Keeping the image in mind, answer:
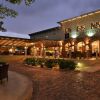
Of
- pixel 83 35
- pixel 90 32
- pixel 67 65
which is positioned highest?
pixel 90 32

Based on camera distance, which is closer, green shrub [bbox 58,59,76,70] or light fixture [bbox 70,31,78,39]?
green shrub [bbox 58,59,76,70]

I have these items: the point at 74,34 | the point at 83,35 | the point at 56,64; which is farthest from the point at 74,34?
the point at 56,64

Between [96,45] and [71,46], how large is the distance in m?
4.36

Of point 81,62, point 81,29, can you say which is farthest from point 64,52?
point 81,62

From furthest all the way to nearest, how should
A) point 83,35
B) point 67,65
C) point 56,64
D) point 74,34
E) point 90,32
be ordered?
point 74,34, point 83,35, point 90,32, point 56,64, point 67,65

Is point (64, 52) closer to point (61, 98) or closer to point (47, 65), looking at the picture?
point (47, 65)

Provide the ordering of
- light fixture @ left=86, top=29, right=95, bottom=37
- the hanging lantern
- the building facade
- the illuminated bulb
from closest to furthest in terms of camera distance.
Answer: the building facade → light fixture @ left=86, top=29, right=95, bottom=37 → the hanging lantern → the illuminated bulb

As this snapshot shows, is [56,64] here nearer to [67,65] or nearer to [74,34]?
[67,65]

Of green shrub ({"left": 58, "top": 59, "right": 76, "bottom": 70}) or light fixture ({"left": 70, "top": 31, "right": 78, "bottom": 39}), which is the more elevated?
light fixture ({"left": 70, "top": 31, "right": 78, "bottom": 39})

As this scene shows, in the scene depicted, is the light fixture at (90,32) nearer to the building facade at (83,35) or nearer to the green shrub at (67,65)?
the building facade at (83,35)

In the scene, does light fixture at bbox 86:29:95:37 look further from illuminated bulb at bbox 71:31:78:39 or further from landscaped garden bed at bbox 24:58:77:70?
landscaped garden bed at bbox 24:58:77:70

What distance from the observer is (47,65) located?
68.5 ft

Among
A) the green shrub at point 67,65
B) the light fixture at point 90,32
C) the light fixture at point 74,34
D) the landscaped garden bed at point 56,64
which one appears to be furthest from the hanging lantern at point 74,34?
the green shrub at point 67,65

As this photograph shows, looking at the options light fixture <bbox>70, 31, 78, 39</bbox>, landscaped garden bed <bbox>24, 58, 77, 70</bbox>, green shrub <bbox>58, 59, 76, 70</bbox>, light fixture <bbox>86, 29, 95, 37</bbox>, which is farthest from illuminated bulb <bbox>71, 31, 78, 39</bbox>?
green shrub <bbox>58, 59, 76, 70</bbox>
